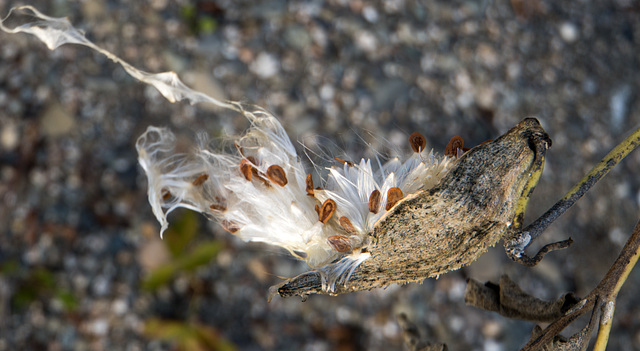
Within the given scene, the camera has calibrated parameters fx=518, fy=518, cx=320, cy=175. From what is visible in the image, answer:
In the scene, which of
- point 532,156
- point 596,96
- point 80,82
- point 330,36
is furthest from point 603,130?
point 80,82

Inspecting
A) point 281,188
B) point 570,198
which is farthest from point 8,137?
point 570,198

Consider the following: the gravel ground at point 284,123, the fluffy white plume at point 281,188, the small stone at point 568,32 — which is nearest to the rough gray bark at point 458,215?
the fluffy white plume at point 281,188

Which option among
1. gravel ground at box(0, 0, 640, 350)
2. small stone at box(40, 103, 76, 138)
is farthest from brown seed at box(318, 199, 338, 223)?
small stone at box(40, 103, 76, 138)

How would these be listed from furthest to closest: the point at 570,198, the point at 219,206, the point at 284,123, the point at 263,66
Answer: the point at 263,66 < the point at 284,123 < the point at 219,206 < the point at 570,198

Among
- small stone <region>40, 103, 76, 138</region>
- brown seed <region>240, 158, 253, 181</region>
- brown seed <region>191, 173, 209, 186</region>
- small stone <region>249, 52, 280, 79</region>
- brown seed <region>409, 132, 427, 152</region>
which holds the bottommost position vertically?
small stone <region>40, 103, 76, 138</region>

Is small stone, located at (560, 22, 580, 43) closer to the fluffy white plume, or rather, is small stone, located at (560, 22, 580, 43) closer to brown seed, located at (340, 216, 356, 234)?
the fluffy white plume

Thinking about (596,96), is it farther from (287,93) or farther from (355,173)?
(355,173)

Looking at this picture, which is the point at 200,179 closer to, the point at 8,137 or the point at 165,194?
the point at 165,194

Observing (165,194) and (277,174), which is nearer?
(277,174)
